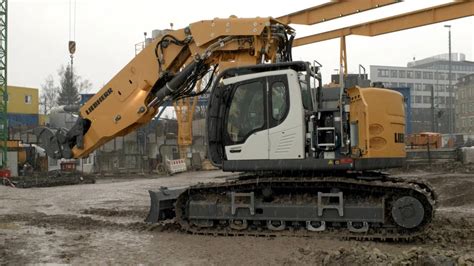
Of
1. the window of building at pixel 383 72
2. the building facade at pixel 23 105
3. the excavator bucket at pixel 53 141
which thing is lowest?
the excavator bucket at pixel 53 141

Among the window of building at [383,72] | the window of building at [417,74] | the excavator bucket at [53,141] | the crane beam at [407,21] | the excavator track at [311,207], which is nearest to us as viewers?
the excavator track at [311,207]

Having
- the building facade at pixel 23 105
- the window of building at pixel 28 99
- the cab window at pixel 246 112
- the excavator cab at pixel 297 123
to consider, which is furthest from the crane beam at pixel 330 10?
the window of building at pixel 28 99

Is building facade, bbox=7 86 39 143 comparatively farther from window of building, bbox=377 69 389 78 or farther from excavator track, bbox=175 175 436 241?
window of building, bbox=377 69 389 78

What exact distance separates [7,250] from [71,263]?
1595 millimetres

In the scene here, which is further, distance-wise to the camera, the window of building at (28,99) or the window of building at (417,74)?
the window of building at (417,74)

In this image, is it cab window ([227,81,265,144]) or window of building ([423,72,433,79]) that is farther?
window of building ([423,72,433,79])

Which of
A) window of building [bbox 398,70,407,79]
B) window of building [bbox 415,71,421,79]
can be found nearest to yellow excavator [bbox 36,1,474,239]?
window of building [bbox 398,70,407,79]

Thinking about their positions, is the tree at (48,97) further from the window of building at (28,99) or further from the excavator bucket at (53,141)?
the excavator bucket at (53,141)

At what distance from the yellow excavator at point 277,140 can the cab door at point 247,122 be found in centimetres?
2

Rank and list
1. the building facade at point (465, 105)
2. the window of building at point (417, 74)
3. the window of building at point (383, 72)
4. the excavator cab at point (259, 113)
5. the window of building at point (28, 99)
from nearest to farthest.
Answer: the excavator cab at point (259, 113)
the window of building at point (28, 99)
the building facade at point (465, 105)
the window of building at point (383, 72)
the window of building at point (417, 74)

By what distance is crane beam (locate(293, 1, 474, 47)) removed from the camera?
51.8 feet

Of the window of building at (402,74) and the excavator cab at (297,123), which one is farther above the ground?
the window of building at (402,74)

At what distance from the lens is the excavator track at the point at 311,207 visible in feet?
27.0

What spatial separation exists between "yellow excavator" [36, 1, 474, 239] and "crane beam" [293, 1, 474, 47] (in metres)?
8.41
